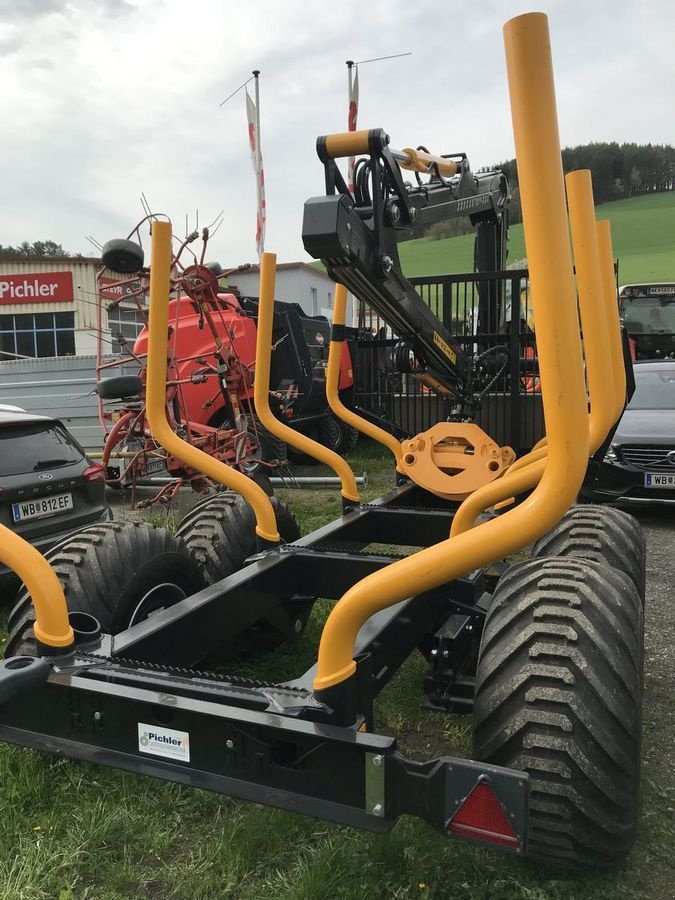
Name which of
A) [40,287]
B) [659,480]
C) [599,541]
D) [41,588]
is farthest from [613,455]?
[40,287]

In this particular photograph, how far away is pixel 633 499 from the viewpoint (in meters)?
7.15

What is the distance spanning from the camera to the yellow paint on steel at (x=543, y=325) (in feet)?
5.02

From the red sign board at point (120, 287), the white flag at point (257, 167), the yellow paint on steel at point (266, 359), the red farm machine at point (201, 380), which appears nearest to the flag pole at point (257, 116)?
the white flag at point (257, 167)

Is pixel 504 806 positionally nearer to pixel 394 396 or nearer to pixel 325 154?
pixel 325 154

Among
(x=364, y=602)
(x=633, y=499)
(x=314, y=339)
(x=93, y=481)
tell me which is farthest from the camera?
(x=314, y=339)

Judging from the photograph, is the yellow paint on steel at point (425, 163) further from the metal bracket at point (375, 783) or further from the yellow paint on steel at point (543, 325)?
the metal bracket at point (375, 783)

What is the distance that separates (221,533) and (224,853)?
5.70ft

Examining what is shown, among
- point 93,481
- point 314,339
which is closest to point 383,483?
point 314,339

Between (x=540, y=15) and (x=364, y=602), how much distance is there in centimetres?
137

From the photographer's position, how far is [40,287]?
3103cm

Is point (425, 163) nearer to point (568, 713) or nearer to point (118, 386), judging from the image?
point (118, 386)

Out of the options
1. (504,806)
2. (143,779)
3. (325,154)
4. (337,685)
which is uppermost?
(325,154)

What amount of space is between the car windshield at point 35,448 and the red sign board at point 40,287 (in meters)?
27.5

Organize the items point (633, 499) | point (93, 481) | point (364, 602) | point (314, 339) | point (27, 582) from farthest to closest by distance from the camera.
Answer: point (314, 339)
point (633, 499)
point (93, 481)
point (27, 582)
point (364, 602)
